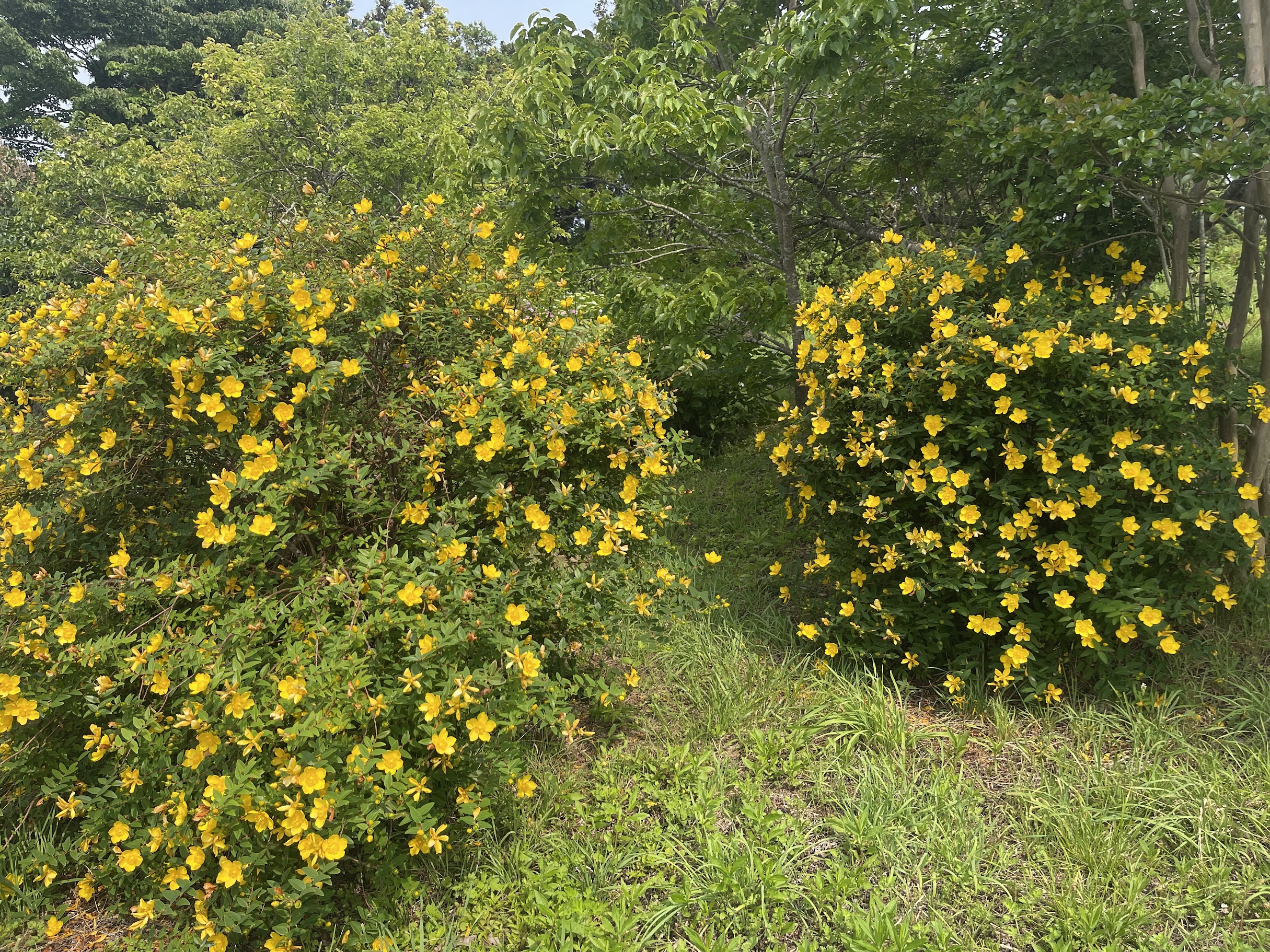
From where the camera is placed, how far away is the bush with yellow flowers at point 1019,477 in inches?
83.4

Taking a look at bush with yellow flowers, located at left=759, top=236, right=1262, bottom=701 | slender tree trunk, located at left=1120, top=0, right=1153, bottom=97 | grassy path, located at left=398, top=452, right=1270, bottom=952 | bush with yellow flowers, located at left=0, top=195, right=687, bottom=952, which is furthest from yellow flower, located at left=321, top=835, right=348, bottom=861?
slender tree trunk, located at left=1120, top=0, right=1153, bottom=97

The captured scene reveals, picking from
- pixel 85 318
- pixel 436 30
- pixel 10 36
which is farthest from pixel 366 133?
pixel 10 36

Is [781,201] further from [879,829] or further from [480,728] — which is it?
[480,728]

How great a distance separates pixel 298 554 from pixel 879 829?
5.96 ft

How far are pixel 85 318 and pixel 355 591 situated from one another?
1.22 metres

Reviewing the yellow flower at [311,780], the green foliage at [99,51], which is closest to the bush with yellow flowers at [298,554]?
the yellow flower at [311,780]

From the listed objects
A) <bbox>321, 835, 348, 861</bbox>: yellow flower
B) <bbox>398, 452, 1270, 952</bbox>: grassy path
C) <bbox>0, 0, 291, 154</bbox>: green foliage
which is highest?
<bbox>0, 0, 291, 154</bbox>: green foliage

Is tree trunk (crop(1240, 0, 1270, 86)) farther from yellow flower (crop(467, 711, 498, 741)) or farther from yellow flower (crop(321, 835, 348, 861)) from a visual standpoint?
yellow flower (crop(321, 835, 348, 861))

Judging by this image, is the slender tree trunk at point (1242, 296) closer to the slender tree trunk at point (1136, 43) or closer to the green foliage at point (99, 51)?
the slender tree trunk at point (1136, 43)

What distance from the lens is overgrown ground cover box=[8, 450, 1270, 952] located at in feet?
5.35

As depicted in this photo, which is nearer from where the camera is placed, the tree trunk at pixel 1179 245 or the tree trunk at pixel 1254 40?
the tree trunk at pixel 1254 40

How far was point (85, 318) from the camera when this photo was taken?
1997 mm

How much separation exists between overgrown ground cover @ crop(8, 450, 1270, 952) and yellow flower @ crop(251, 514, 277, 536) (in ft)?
3.08

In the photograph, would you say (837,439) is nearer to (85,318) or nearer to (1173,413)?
(1173,413)
